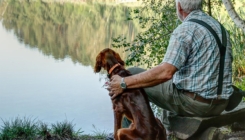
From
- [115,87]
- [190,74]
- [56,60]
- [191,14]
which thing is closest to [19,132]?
[115,87]

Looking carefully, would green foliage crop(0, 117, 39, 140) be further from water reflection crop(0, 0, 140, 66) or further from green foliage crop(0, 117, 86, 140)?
water reflection crop(0, 0, 140, 66)

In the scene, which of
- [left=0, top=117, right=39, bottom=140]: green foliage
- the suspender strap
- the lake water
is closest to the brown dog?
the suspender strap

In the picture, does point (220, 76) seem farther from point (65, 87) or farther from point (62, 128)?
point (65, 87)

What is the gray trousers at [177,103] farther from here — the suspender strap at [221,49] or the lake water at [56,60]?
the lake water at [56,60]

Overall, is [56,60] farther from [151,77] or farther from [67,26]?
[151,77]

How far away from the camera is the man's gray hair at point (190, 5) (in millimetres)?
2899

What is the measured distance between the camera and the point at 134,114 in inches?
111

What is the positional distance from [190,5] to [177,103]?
0.67 meters

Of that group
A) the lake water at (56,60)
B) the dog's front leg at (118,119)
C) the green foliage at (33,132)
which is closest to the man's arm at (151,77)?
the dog's front leg at (118,119)

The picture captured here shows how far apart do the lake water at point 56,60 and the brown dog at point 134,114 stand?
2.95 metres

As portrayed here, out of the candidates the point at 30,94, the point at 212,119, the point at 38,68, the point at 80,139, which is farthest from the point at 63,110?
the point at 212,119

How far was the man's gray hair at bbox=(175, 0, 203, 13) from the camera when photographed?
290 cm

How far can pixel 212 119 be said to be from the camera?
3.15m

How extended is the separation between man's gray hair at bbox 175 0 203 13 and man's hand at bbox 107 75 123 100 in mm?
624
